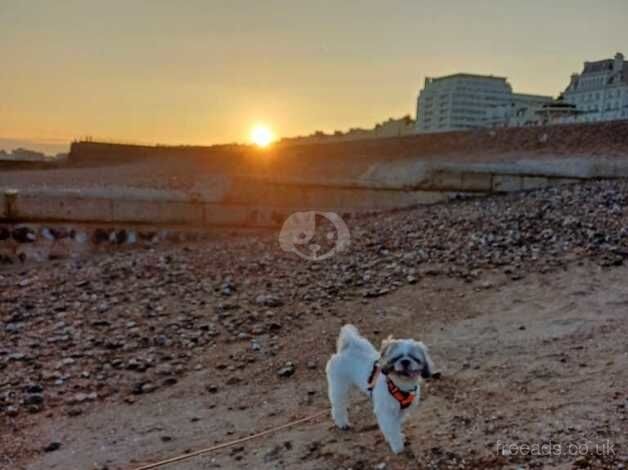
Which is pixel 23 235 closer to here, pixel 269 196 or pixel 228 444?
pixel 269 196

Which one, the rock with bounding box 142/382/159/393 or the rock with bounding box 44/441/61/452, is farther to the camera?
the rock with bounding box 142/382/159/393

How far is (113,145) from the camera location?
30438mm

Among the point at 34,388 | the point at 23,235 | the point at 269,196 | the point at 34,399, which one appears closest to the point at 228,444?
the point at 34,399

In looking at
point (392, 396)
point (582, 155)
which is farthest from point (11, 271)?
point (582, 155)

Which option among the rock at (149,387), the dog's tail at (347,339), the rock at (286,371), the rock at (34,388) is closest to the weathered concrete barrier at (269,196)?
the rock at (34,388)

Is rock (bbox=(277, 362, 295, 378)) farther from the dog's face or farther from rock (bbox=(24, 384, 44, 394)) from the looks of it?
rock (bbox=(24, 384, 44, 394))

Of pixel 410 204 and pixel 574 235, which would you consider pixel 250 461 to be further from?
pixel 410 204

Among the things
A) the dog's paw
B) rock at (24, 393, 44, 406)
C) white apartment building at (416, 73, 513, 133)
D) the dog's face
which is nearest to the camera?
the dog's face

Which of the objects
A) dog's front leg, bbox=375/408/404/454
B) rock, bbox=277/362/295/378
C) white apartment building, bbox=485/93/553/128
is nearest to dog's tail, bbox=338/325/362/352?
dog's front leg, bbox=375/408/404/454

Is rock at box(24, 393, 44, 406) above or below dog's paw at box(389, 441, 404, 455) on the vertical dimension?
below

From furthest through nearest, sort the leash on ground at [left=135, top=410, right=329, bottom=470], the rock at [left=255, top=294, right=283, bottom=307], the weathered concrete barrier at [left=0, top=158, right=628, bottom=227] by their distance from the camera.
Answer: the weathered concrete barrier at [left=0, top=158, right=628, bottom=227] → the rock at [left=255, top=294, right=283, bottom=307] → the leash on ground at [left=135, top=410, right=329, bottom=470]

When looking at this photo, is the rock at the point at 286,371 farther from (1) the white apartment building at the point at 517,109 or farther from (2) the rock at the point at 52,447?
(1) the white apartment building at the point at 517,109

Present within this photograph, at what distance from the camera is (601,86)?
42344 millimetres

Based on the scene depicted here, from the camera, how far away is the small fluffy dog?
2.45m
